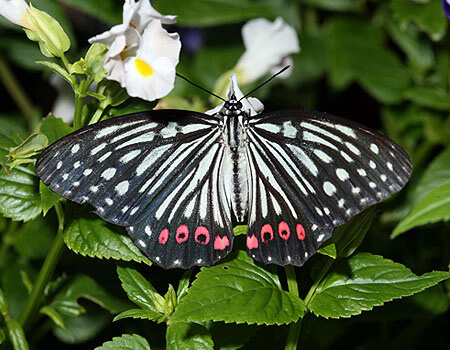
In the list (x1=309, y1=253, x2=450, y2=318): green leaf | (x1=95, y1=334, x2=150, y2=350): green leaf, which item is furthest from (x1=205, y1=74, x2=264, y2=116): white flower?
(x1=95, y1=334, x2=150, y2=350): green leaf

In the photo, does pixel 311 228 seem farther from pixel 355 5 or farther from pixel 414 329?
pixel 355 5

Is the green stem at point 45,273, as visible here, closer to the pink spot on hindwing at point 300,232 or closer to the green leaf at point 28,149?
the green leaf at point 28,149

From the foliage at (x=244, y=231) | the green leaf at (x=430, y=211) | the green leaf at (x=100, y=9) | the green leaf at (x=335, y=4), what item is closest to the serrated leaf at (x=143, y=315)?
the foliage at (x=244, y=231)

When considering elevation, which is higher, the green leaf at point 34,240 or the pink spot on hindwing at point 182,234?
the green leaf at point 34,240

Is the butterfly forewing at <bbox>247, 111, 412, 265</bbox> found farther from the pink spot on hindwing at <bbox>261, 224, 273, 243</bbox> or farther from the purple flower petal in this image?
the purple flower petal

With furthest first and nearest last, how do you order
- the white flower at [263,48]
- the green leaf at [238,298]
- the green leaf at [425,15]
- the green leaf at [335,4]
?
the green leaf at [335,4]
the green leaf at [425,15]
the white flower at [263,48]
the green leaf at [238,298]

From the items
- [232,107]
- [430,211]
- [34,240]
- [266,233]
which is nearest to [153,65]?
[232,107]

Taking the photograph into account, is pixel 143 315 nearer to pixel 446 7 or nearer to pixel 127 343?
pixel 127 343

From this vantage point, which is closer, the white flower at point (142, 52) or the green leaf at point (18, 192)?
the white flower at point (142, 52)
